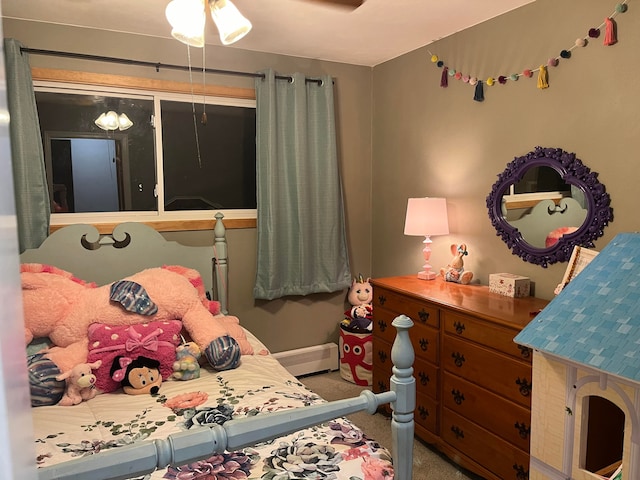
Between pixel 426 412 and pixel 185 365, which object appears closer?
pixel 185 365

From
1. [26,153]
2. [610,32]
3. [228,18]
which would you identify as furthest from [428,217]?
[26,153]

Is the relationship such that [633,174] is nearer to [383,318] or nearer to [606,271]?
[606,271]

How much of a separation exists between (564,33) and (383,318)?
181 cm

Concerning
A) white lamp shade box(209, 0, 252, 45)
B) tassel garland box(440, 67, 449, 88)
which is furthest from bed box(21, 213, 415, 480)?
tassel garland box(440, 67, 449, 88)

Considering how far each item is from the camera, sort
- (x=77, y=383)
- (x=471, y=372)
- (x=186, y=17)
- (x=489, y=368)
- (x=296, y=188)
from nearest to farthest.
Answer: (x=186, y=17) < (x=77, y=383) < (x=489, y=368) < (x=471, y=372) < (x=296, y=188)

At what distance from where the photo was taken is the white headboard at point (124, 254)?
2.76m

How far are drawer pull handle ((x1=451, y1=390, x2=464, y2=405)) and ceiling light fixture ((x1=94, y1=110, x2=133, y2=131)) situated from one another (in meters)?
2.50

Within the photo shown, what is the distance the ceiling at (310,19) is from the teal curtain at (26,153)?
21 centimetres

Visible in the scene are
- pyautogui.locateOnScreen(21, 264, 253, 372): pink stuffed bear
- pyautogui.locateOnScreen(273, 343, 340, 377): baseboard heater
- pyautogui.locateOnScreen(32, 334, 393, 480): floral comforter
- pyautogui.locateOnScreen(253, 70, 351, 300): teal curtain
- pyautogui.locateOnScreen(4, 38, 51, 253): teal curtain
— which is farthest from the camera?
pyautogui.locateOnScreen(273, 343, 340, 377): baseboard heater

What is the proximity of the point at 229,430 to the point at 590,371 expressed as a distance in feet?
2.79

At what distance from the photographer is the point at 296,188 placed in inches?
134

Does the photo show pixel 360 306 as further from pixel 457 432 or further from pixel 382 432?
pixel 457 432

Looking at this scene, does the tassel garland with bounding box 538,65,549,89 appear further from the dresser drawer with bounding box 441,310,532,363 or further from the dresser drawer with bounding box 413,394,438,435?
the dresser drawer with bounding box 413,394,438,435

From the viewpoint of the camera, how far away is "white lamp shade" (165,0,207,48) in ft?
5.85
